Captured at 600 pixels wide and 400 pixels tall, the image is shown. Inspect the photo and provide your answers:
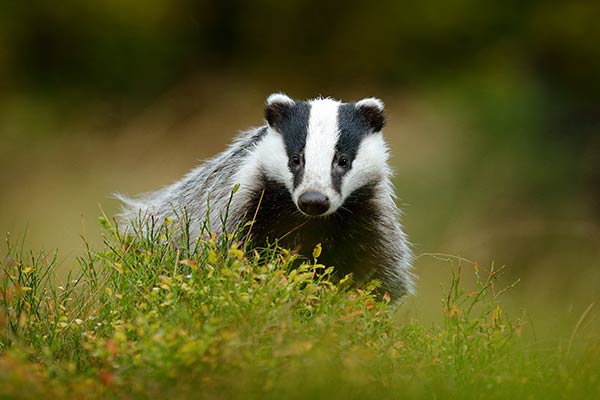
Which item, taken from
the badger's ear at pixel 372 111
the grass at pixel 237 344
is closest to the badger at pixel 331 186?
the badger's ear at pixel 372 111

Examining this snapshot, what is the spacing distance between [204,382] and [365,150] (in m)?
1.72

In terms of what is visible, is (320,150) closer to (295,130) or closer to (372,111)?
(295,130)

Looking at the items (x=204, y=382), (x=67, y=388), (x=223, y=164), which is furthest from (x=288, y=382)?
(x=223, y=164)

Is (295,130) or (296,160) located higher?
(295,130)

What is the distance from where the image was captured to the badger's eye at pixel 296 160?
12.9 feet

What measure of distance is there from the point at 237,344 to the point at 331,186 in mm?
1250

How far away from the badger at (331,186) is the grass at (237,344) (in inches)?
25.2

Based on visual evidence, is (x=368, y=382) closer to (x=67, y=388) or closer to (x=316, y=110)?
(x=67, y=388)

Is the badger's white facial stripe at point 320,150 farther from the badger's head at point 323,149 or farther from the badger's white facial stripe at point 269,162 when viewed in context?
Result: the badger's white facial stripe at point 269,162

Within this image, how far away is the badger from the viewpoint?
3.96 metres

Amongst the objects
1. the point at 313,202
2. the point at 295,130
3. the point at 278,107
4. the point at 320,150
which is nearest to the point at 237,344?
the point at 313,202

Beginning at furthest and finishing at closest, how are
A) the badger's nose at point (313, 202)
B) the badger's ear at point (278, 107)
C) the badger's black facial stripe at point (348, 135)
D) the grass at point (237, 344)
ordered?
the badger's ear at point (278, 107) → the badger's black facial stripe at point (348, 135) → the badger's nose at point (313, 202) → the grass at point (237, 344)

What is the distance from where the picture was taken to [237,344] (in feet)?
8.78

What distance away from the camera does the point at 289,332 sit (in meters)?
2.81
